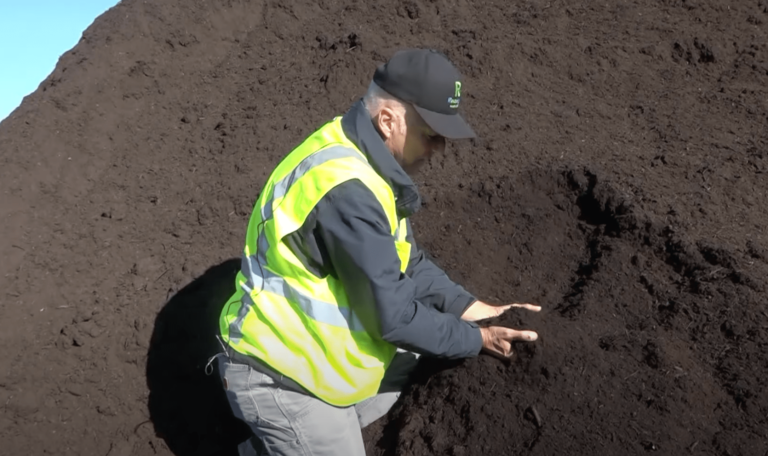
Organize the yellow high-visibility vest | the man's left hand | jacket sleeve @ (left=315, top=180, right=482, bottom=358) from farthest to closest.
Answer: the man's left hand
the yellow high-visibility vest
jacket sleeve @ (left=315, top=180, right=482, bottom=358)

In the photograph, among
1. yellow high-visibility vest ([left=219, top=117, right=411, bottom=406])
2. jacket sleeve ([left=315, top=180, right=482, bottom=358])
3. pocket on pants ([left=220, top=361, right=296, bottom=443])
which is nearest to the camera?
jacket sleeve ([left=315, top=180, right=482, bottom=358])

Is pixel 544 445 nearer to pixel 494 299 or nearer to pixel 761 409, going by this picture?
pixel 761 409

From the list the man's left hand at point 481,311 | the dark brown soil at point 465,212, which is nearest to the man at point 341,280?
the man's left hand at point 481,311

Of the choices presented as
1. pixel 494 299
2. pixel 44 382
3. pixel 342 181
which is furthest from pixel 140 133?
pixel 342 181

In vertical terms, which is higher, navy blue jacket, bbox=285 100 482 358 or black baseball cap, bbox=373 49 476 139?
A: black baseball cap, bbox=373 49 476 139

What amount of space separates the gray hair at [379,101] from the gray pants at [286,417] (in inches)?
45.9

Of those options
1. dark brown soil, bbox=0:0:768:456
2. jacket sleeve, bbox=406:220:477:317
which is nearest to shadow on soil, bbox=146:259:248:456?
dark brown soil, bbox=0:0:768:456

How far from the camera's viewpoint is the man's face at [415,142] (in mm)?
2686

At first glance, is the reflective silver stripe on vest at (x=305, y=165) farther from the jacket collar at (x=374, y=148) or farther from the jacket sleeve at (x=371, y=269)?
the jacket sleeve at (x=371, y=269)

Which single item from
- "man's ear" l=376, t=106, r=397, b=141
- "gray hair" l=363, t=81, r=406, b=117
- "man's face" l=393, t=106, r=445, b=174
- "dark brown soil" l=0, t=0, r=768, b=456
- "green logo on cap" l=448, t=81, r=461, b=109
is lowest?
"dark brown soil" l=0, t=0, r=768, b=456

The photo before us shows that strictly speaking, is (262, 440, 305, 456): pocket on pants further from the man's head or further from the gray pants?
the man's head

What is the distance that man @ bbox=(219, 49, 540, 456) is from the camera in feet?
8.45

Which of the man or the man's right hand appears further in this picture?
the man's right hand

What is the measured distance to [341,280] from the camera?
2.68 meters
